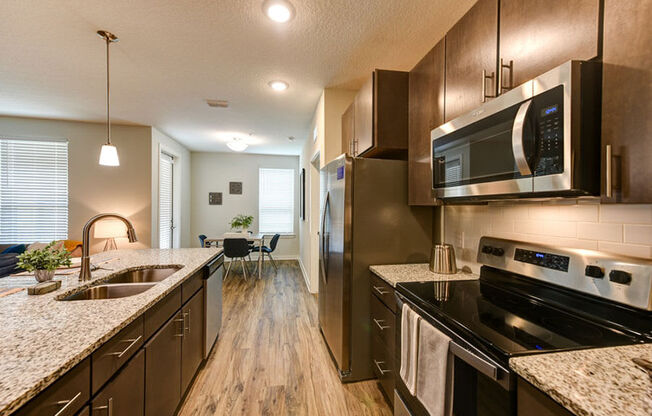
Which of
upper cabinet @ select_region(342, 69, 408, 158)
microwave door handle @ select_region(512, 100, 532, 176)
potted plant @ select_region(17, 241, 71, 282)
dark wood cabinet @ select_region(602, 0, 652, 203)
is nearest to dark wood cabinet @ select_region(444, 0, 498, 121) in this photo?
microwave door handle @ select_region(512, 100, 532, 176)

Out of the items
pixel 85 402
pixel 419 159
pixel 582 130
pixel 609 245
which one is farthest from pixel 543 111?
pixel 85 402

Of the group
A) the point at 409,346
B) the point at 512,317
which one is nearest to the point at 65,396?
the point at 409,346

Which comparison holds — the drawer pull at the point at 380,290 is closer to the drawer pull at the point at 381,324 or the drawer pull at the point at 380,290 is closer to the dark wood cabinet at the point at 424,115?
the drawer pull at the point at 381,324

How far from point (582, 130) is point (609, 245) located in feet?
1.80

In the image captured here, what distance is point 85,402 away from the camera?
2.70 feet

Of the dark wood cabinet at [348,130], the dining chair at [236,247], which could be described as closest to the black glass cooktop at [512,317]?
the dark wood cabinet at [348,130]

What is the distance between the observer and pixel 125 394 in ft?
3.40

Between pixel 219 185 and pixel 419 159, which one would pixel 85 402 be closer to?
pixel 419 159

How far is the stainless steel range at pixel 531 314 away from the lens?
2.68 feet

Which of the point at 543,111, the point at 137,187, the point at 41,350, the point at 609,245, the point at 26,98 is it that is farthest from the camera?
the point at 137,187

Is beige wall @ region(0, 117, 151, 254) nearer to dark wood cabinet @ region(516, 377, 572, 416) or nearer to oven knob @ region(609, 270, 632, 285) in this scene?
dark wood cabinet @ region(516, 377, 572, 416)

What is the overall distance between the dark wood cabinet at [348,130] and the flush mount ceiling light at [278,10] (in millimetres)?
969

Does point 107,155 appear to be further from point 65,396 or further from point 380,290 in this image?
point 380,290

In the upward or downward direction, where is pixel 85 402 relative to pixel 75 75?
downward
